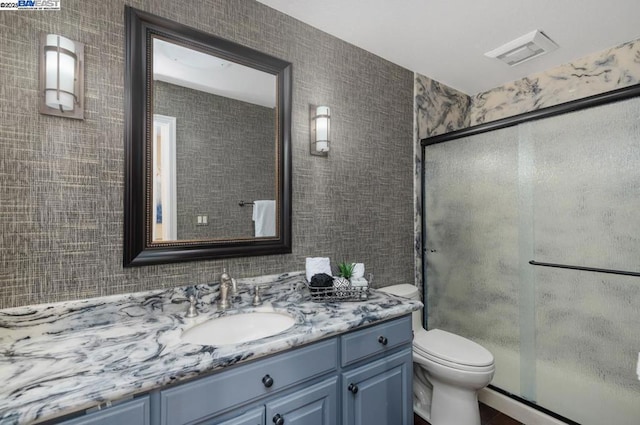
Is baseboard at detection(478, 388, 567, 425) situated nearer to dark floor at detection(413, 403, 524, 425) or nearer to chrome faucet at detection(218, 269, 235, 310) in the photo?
dark floor at detection(413, 403, 524, 425)

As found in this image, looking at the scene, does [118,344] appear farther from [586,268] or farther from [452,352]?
[586,268]

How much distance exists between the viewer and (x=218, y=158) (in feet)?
4.83

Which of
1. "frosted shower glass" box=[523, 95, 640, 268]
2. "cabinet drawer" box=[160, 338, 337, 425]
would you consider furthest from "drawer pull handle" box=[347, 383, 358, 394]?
"frosted shower glass" box=[523, 95, 640, 268]

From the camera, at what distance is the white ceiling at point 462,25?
1.62 metres

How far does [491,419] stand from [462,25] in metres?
2.44

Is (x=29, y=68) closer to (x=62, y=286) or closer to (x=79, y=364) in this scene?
(x=62, y=286)

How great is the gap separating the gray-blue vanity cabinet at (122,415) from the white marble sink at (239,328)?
0.36 meters

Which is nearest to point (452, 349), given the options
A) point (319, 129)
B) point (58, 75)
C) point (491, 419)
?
point (491, 419)

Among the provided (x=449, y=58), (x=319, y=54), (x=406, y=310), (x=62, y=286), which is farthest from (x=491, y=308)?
(x=62, y=286)

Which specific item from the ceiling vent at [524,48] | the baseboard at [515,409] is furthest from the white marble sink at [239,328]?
the ceiling vent at [524,48]

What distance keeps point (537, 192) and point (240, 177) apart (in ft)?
5.74

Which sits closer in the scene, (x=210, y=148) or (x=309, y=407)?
(x=309, y=407)

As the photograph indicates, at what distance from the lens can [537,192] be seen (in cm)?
185

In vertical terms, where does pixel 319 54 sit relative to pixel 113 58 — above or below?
above
